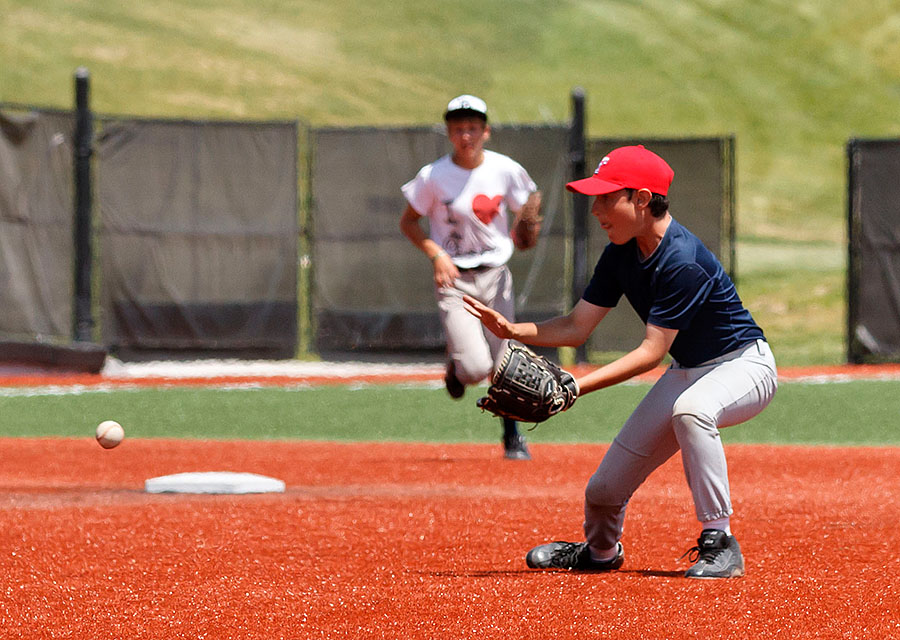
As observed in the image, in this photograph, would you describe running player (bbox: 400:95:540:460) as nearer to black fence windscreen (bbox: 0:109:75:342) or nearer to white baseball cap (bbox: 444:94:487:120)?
white baseball cap (bbox: 444:94:487:120)

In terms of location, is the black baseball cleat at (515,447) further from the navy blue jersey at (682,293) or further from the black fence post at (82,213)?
the black fence post at (82,213)

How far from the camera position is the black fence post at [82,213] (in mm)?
16203

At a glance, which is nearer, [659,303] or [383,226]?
[659,303]

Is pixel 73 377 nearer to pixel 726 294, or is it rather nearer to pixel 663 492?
pixel 663 492

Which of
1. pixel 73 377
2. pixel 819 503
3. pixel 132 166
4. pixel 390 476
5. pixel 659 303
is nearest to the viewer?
pixel 659 303

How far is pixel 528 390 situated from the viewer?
17.2 feet

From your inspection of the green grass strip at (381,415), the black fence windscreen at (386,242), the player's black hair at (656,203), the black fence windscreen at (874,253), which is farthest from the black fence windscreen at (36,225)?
the player's black hair at (656,203)

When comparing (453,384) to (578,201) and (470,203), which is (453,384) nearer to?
(470,203)

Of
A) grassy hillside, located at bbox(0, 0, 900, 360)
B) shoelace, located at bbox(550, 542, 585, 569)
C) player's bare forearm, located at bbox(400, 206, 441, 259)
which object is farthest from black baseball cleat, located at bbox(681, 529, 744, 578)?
grassy hillside, located at bbox(0, 0, 900, 360)

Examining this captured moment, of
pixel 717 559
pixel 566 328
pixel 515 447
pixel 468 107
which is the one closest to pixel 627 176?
pixel 566 328

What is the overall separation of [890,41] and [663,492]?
7126 centimetres

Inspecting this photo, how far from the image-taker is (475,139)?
9164mm

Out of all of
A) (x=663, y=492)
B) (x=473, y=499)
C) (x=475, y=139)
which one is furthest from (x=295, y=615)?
(x=475, y=139)

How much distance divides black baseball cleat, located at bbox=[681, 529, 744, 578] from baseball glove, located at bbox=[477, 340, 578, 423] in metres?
0.73
